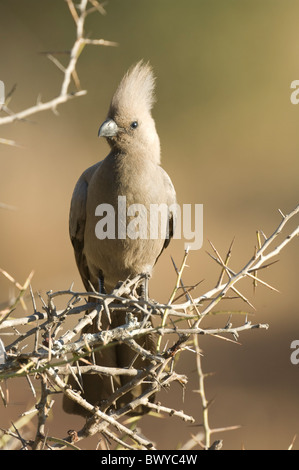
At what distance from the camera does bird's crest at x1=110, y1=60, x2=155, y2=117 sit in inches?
189

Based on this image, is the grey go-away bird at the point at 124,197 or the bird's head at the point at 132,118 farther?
the bird's head at the point at 132,118

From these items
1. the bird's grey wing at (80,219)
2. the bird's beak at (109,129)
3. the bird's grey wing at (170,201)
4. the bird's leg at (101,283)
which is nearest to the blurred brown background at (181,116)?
the bird's grey wing at (80,219)

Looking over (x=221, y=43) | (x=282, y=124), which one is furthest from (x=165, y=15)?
(x=282, y=124)

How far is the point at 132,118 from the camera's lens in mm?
4797

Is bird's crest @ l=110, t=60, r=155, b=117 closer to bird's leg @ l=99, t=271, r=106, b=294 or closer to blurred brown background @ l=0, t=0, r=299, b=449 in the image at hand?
bird's leg @ l=99, t=271, r=106, b=294

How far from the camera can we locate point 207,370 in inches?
312

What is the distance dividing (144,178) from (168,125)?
7.66 m

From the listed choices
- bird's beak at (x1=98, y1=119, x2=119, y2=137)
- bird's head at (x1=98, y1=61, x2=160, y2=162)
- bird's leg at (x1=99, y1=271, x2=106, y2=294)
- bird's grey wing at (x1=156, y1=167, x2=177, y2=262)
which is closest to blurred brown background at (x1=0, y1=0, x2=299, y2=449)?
bird's grey wing at (x1=156, y1=167, x2=177, y2=262)

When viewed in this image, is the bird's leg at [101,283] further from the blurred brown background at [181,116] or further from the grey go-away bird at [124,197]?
the blurred brown background at [181,116]

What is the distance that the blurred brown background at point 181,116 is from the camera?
1091 centimetres

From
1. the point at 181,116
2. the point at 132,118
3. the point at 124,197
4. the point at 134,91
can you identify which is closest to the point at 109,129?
the point at 132,118

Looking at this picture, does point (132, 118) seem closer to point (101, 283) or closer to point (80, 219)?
point (80, 219)

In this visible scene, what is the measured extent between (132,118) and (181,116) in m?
7.50
